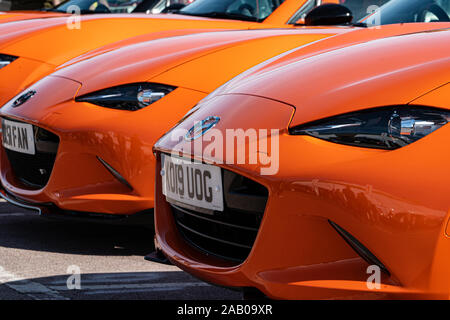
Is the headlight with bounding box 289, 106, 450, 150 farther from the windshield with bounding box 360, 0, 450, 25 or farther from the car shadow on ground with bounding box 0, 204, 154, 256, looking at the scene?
the windshield with bounding box 360, 0, 450, 25

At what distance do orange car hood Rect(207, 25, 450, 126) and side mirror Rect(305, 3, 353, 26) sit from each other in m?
1.80

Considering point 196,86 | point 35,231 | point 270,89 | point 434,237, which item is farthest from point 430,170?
point 35,231

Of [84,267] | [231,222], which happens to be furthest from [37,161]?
[231,222]

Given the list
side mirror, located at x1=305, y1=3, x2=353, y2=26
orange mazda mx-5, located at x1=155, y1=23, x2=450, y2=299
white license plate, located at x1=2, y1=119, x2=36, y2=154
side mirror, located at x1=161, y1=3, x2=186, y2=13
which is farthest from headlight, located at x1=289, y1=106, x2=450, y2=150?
side mirror, located at x1=161, y1=3, x2=186, y2=13

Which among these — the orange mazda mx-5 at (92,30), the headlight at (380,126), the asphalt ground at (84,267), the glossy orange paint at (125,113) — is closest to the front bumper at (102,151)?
the glossy orange paint at (125,113)

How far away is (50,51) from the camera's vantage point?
5.37 m

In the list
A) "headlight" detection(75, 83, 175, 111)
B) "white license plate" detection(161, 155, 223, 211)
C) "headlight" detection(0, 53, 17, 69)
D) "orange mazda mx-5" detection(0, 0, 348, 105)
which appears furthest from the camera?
"headlight" detection(0, 53, 17, 69)

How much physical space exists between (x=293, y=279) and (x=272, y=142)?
0.41 meters

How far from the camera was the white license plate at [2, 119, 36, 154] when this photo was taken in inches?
153

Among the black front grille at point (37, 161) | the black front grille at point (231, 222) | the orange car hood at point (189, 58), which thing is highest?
the orange car hood at point (189, 58)

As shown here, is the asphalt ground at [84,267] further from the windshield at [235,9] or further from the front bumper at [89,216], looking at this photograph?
the windshield at [235,9]

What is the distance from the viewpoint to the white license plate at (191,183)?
8.19ft
